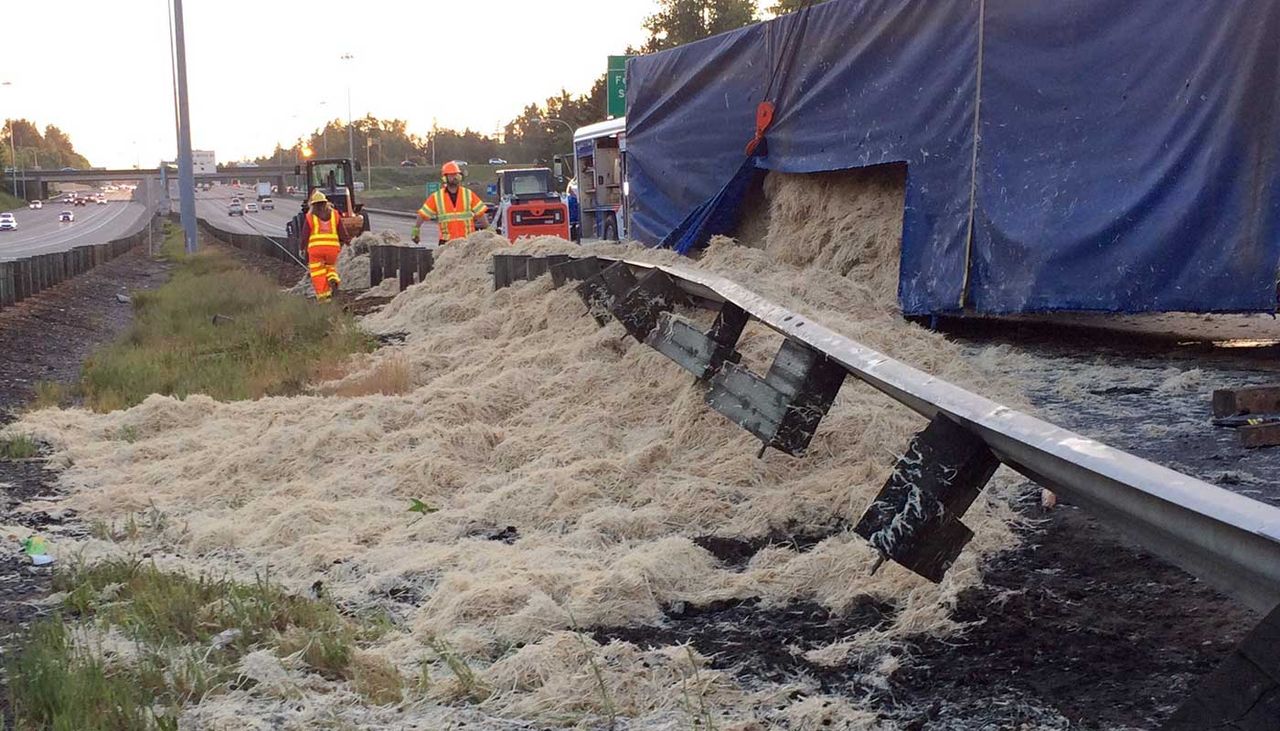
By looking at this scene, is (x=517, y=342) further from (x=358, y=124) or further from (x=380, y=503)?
(x=358, y=124)

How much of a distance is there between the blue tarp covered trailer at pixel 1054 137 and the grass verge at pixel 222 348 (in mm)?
5068

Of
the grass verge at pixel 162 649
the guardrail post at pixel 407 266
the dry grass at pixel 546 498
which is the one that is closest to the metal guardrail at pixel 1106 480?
the dry grass at pixel 546 498

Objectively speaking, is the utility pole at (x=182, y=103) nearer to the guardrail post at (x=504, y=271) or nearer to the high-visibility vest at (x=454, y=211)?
the high-visibility vest at (x=454, y=211)

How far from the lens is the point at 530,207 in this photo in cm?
2686

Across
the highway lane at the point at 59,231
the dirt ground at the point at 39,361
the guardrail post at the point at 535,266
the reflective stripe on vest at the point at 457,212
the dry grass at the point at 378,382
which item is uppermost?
the reflective stripe on vest at the point at 457,212

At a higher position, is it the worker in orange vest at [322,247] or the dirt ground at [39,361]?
the worker in orange vest at [322,247]

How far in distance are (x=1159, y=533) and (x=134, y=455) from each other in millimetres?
6483

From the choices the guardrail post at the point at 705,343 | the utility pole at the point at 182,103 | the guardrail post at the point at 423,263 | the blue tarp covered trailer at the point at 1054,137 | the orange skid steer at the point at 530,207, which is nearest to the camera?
the guardrail post at the point at 705,343

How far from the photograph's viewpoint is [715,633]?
416cm

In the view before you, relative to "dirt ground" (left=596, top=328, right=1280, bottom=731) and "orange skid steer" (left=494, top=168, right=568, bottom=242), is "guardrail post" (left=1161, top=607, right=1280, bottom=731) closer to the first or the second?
"dirt ground" (left=596, top=328, right=1280, bottom=731)

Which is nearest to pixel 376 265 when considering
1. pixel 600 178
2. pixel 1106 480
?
pixel 600 178

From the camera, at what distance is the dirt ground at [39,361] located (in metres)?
5.22

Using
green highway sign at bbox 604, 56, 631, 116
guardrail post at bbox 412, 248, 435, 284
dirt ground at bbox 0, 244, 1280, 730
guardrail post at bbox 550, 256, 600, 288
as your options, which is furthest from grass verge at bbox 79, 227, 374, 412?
green highway sign at bbox 604, 56, 631, 116

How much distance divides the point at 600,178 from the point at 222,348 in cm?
1271
